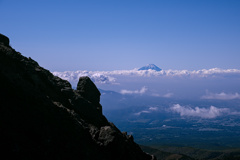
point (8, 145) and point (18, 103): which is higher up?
point (18, 103)

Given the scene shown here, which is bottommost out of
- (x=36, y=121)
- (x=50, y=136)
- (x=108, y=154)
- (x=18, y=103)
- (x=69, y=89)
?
(x=108, y=154)

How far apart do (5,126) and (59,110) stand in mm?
8595

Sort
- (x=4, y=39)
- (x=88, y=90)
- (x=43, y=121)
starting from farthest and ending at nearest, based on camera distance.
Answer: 1. (x=88, y=90)
2. (x=4, y=39)
3. (x=43, y=121)

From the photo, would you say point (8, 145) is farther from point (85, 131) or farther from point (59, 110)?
point (85, 131)

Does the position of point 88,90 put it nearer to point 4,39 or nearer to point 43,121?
point 43,121

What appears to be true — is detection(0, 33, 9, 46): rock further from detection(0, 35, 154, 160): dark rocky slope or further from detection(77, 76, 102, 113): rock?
detection(77, 76, 102, 113): rock

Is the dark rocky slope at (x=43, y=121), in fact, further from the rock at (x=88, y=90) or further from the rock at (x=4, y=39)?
the rock at (x=88, y=90)

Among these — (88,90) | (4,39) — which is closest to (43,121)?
(88,90)

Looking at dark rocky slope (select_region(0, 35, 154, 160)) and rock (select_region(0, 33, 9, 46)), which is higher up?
rock (select_region(0, 33, 9, 46))

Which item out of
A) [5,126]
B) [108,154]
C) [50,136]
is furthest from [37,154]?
[108,154]

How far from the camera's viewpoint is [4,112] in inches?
1054

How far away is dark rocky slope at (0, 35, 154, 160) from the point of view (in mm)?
26234

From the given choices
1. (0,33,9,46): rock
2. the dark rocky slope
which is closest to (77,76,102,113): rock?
the dark rocky slope

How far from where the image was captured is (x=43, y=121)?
2977 cm
